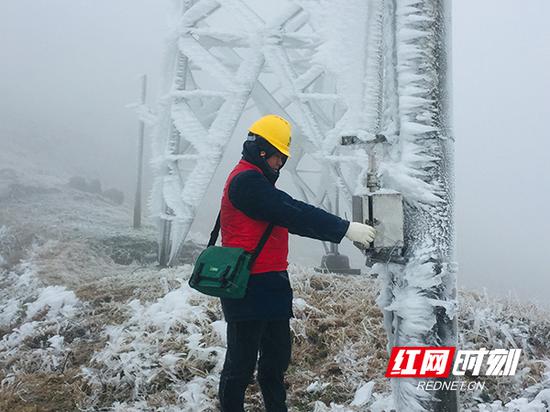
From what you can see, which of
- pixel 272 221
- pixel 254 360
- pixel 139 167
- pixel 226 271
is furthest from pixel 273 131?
pixel 139 167

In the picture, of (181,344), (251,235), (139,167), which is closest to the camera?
(251,235)

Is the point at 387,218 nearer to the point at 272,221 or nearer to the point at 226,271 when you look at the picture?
the point at 272,221

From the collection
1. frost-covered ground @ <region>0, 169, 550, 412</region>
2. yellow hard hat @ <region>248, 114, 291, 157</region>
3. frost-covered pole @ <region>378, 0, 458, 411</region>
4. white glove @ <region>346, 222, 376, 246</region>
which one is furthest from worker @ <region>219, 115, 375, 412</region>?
frost-covered ground @ <region>0, 169, 550, 412</region>

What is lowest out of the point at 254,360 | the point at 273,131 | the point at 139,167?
the point at 254,360

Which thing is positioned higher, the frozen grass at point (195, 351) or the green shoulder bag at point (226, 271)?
the green shoulder bag at point (226, 271)

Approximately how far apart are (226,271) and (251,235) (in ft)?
0.78

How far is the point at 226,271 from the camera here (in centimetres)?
234

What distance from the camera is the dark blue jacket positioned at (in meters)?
2.23

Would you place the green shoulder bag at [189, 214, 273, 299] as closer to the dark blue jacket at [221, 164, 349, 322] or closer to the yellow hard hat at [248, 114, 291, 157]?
the dark blue jacket at [221, 164, 349, 322]

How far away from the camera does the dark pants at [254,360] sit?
2.40 m

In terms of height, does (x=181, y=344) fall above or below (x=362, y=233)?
below

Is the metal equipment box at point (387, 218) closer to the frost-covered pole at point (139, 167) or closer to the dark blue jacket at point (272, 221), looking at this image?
the dark blue jacket at point (272, 221)

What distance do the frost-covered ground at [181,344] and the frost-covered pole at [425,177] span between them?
3.58ft

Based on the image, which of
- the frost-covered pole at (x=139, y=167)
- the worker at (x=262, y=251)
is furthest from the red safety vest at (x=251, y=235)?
the frost-covered pole at (x=139, y=167)
